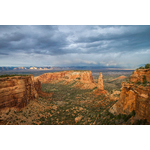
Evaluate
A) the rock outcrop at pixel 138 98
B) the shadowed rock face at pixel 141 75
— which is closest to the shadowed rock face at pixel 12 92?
the rock outcrop at pixel 138 98

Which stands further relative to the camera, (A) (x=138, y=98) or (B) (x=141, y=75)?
(B) (x=141, y=75)

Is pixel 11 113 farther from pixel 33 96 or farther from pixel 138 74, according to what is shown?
pixel 138 74

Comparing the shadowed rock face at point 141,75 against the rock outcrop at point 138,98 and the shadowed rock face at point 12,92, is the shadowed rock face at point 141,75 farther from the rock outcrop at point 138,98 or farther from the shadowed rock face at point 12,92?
→ the shadowed rock face at point 12,92

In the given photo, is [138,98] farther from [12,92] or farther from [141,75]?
[12,92]

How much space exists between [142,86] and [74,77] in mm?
82392

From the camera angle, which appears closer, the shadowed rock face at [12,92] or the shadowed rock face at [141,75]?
the shadowed rock face at [141,75]

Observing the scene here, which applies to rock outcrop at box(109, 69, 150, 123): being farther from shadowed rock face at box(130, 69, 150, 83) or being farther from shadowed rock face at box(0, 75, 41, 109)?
shadowed rock face at box(0, 75, 41, 109)

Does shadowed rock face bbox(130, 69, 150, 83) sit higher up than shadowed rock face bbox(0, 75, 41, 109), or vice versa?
shadowed rock face bbox(130, 69, 150, 83)

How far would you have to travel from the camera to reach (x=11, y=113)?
2164 cm

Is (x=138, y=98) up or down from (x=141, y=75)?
down

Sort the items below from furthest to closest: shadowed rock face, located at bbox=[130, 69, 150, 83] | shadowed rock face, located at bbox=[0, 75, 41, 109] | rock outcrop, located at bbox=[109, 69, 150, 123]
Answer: shadowed rock face, located at bbox=[0, 75, 41, 109] → shadowed rock face, located at bbox=[130, 69, 150, 83] → rock outcrop, located at bbox=[109, 69, 150, 123]

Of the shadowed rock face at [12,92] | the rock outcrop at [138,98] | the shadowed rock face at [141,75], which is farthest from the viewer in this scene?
the shadowed rock face at [12,92]

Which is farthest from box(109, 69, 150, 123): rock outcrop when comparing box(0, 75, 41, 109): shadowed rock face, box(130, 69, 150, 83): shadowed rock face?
box(0, 75, 41, 109): shadowed rock face

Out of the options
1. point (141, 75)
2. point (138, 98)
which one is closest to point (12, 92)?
point (138, 98)
